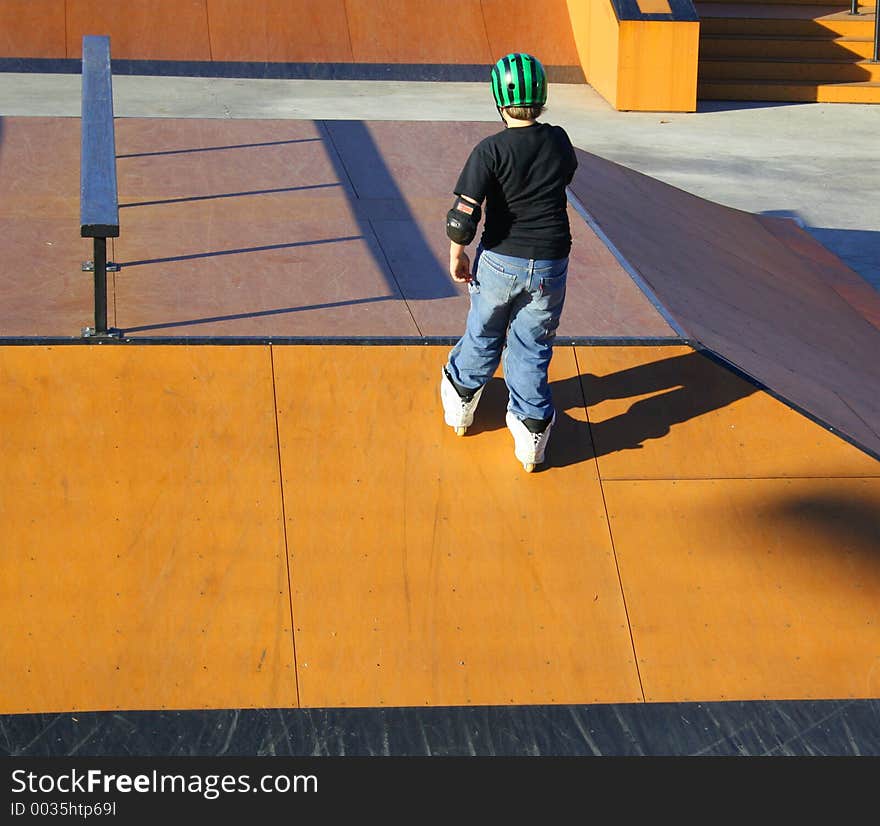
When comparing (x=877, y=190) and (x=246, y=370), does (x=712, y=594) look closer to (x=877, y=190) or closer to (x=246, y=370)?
(x=246, y=370)

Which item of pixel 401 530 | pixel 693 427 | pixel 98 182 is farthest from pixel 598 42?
pixel 401 530

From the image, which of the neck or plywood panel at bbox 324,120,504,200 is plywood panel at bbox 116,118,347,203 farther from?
the neck

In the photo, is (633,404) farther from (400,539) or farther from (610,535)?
(400,539)

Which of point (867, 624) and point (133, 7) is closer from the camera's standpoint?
point (867, 624)

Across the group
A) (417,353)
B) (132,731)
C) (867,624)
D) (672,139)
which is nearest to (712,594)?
(867,624)

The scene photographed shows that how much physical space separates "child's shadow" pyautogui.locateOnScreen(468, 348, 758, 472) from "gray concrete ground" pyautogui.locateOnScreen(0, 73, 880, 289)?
5.70 m

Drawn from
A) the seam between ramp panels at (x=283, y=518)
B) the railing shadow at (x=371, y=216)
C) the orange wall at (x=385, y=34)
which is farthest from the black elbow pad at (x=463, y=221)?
the orange wall at (x=385, y=34)

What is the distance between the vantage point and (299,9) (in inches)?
640

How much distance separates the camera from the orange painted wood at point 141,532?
5.06 m

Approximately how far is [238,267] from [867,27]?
40.4 feet

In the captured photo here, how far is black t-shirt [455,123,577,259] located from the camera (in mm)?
5246

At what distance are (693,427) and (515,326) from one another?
4.03ft

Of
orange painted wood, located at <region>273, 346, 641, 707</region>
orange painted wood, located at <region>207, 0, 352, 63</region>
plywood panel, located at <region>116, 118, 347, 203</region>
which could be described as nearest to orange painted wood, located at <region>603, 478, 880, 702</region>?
orange painted wood, located at <region>273, 346, 641, 707</region>

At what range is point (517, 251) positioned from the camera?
5.43m
